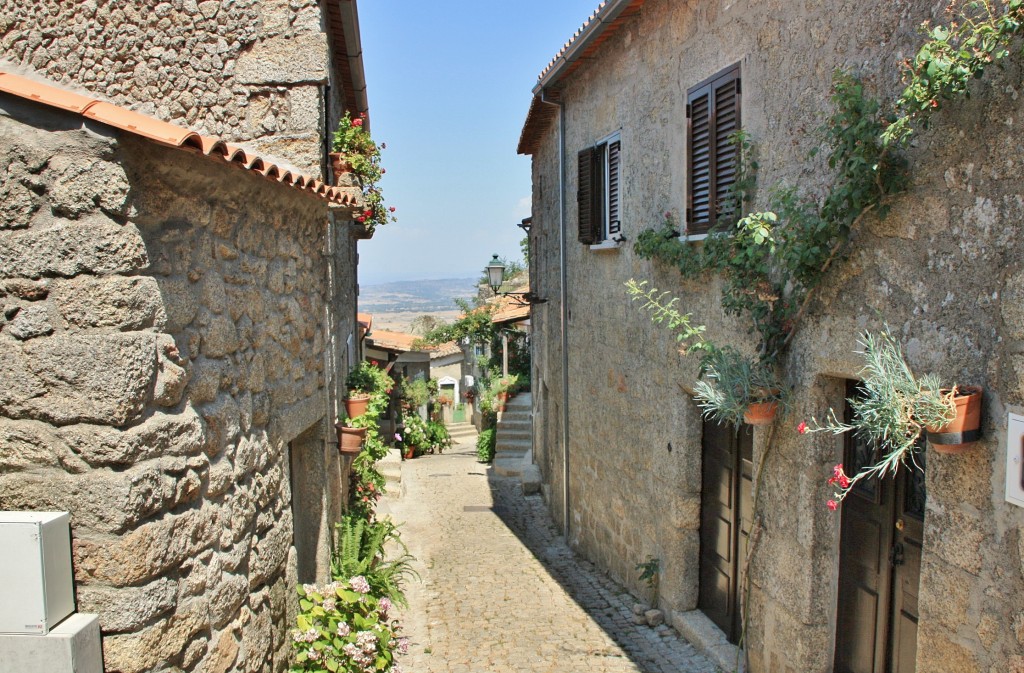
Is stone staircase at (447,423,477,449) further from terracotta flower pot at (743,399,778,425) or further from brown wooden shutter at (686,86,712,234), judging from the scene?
terracotta flower pot at (743,399,778,425)

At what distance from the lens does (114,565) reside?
108 inches

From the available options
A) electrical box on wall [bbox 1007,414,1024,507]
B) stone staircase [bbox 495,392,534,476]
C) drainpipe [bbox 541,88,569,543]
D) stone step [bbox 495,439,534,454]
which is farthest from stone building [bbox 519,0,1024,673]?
stone step [bbox 495,439,534,454]

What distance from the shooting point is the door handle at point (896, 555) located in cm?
422

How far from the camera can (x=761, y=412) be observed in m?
4.90

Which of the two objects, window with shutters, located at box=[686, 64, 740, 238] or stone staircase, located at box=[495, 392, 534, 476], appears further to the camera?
stone staircase, located at box=[495, 392, 534, 476]

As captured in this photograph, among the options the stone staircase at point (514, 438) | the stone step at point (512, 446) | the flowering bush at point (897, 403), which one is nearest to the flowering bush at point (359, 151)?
the flowering bush at point (897, 403)

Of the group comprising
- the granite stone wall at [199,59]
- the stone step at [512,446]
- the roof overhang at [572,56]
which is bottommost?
the stone step at [512,446]

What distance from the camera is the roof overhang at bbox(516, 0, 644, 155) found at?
23.5ft

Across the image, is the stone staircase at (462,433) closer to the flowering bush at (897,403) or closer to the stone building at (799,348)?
the stone building at (799,348)

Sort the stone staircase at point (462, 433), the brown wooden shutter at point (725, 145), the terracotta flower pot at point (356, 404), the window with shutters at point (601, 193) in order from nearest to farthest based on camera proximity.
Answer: the brown wooden shutter at point (725, 145) → the terracotta flower pot at point (356, 404) → the window with shutters at point (601, 193) → the stone staircase at point (462, 433)

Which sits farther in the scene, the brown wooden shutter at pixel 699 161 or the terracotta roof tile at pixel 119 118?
the brown wooden shutter at pixel 699 161

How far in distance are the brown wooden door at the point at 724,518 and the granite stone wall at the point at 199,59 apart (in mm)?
3649

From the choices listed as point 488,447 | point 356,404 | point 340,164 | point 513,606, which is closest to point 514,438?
point 488,447

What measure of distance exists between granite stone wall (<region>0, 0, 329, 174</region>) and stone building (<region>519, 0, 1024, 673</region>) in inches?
113
